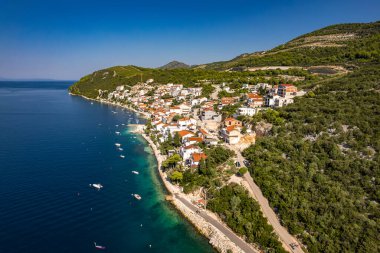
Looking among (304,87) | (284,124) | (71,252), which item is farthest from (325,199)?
(304,87)

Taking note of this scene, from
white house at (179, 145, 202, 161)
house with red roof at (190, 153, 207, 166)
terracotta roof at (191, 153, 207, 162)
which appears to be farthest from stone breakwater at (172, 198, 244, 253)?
white house at (179, 145, 202, 161)

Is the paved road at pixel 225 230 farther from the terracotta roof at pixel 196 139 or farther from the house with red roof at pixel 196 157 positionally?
the terracotta roof at pixel 196 139

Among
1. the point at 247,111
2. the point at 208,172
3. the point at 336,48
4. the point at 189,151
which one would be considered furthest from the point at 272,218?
the point at 336,48

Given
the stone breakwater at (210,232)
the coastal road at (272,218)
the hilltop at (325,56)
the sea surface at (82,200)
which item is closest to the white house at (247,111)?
the coastal road at (272,218)

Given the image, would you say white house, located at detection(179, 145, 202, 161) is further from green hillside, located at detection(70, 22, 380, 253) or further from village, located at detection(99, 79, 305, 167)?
green hillside, located at detection(70, 22, 380, 253)

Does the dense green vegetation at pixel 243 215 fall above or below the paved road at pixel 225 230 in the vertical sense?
above

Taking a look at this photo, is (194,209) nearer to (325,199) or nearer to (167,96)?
(325,199)
